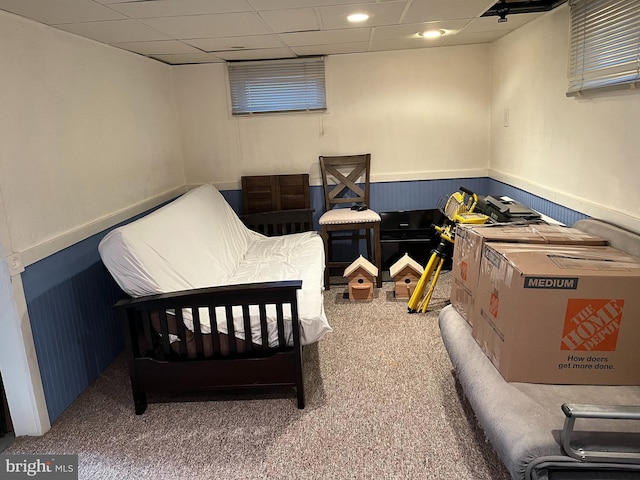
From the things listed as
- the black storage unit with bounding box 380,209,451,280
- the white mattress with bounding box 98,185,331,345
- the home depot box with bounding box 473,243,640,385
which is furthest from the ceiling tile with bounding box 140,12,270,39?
the black storage unit with bounding box 380,209,451,280

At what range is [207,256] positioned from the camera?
3078mm

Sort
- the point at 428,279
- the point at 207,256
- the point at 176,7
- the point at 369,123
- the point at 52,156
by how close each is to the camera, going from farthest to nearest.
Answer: the point at 369,123 < the point at 428,279 < the point at 207,256 < the point at 52,156 < the point at 176,7

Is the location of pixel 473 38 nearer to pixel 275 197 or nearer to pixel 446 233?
pixel 446 233

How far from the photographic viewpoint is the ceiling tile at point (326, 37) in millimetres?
3223

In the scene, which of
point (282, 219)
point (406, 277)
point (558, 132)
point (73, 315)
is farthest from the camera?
point (282, 219)

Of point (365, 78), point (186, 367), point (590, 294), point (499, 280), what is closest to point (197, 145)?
point (365, 78)

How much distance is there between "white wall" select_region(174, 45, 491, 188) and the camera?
4.26 metres

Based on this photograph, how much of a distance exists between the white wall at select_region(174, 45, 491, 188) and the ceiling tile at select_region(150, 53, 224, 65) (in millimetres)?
136

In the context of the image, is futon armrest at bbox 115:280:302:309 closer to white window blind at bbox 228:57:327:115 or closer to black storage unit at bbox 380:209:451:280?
black storage unit at bbox 380:209:451:280

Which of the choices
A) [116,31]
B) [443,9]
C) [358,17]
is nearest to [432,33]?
[443,9]

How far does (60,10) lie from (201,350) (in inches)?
71.3

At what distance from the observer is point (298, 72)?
4.29 metres

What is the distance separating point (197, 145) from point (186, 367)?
2.67 m

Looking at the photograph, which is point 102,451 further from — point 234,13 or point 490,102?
point 490,102
